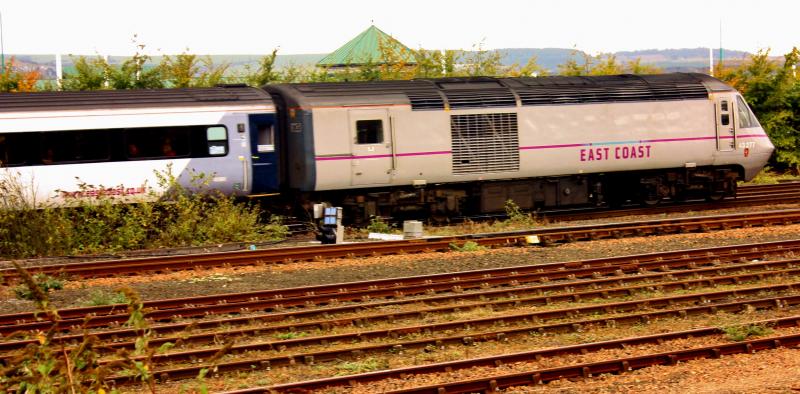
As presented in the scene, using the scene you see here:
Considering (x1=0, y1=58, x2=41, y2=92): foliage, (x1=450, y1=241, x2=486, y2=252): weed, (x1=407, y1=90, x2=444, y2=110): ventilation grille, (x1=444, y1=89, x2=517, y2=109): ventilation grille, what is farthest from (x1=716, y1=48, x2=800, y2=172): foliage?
(x1=0, y1=58, x2=41, y2=92): foliage

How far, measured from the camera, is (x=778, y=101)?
1291 inches

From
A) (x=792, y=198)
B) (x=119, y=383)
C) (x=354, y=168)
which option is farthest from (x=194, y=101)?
(x=792, y=198)

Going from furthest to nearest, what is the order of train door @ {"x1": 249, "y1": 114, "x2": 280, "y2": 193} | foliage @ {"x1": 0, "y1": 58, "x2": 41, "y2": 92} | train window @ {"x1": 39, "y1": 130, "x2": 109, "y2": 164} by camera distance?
foliage @ {"x1": 0, "y1": 58, "x2": 41, "y2": 92} → train door @ {"x1": 249, "y1": 114, "x2": 280, "y2": 193} → train window @ {"x1": 39, "y1": 130, "x2": 109, "y2": 164}

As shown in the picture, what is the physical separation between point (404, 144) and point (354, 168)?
1.23 m

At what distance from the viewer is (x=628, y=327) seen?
40.9 feet

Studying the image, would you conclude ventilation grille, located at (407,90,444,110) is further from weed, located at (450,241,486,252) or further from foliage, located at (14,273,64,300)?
foliage, located at (14,273,64,300)

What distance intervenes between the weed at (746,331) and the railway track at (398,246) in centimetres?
730

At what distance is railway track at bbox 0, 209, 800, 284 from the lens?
16656 mm

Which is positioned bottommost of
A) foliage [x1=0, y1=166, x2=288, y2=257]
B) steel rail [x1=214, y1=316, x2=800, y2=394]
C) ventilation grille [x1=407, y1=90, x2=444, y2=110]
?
steel rail [x1=214, y1=316, x2=800, y2=394]

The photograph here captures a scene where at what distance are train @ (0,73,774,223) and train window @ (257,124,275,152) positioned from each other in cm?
3

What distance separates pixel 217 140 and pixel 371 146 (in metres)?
3.20

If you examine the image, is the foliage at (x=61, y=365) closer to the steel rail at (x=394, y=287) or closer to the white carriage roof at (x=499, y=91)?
the steel rail at (x=394, y=287)

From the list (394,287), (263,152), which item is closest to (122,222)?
(263,152)

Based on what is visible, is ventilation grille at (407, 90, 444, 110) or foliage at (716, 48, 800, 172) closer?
ventilation grille at (407, 90, 444, 110)
